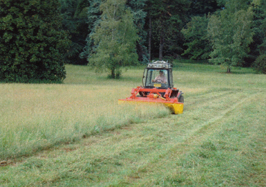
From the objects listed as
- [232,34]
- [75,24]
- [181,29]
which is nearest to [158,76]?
[232,34]

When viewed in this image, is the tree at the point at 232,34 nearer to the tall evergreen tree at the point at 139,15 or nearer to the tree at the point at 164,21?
the tree at the point at 164,21

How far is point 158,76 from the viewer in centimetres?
1405

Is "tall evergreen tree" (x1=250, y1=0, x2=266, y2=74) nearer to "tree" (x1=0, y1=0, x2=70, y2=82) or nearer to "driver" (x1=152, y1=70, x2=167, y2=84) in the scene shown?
"tree" (x1=0, y1=0, x2=70, y2=82)

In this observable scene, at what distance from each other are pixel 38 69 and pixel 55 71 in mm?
1411

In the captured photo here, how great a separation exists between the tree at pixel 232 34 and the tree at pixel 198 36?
442 inches

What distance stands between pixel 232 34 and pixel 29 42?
33819 millimetres

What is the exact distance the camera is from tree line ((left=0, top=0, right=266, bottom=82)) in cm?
2378

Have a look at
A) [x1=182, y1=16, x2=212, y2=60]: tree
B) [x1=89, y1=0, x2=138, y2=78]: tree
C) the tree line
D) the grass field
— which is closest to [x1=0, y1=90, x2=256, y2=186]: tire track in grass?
the grass field

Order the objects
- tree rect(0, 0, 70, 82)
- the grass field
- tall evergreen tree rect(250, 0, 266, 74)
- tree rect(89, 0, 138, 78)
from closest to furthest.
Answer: the grass field
tree rect(0, 0, 70, 82)
tree rect(89, 0, 138, 78)
tall evergreen tree rect(250, 0, 266, 74)

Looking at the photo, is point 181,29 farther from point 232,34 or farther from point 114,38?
point 114,38

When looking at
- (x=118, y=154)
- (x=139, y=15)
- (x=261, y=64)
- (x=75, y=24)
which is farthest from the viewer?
(x=75, y=24)

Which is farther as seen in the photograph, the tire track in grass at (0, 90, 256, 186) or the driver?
the driver

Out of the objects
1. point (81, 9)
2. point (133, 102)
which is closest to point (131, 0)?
point (81, 9)

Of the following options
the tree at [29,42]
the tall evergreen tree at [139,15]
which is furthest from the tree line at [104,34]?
the tall evergreen tree at [139,15]
